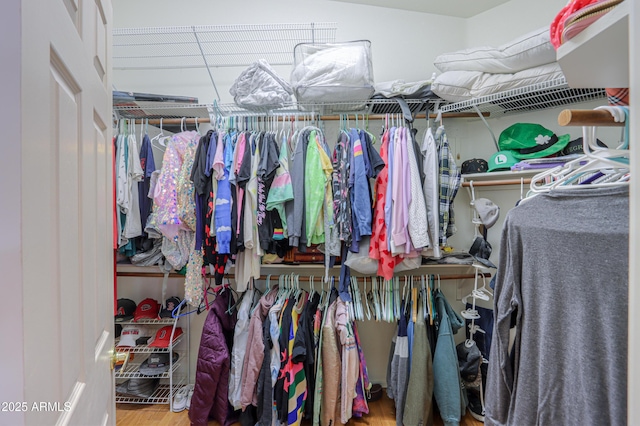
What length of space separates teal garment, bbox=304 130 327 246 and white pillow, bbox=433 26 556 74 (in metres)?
0.98

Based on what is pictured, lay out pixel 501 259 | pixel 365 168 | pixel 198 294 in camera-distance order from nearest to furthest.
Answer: pixel 501 259
pixel 365 168
pixel 198 294

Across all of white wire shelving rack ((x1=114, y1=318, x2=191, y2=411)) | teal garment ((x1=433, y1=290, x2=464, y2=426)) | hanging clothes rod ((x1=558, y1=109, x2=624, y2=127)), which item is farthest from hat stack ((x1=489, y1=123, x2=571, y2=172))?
white wire shelving rack ((x1=114, y1=318, x2=191, y2=411))

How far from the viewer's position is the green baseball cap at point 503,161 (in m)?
1.52

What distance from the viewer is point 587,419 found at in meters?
0.55

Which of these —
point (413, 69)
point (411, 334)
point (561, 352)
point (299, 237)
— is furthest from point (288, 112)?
point (561, 352)

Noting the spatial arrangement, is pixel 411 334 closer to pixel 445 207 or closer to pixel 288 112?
pixel 445 207

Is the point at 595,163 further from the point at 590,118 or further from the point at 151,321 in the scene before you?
the point at 151,321

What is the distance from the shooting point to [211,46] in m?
1.97

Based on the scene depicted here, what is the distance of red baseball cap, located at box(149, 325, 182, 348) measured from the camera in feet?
5.78

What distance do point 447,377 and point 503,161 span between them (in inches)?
51.7

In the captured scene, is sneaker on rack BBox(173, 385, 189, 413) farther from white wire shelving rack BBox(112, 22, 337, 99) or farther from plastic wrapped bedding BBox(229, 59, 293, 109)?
white wire shelving rack BBox(112, 22, 337, 99)

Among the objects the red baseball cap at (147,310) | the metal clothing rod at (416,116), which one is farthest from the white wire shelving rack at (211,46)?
the red baseball cap at (147,310)

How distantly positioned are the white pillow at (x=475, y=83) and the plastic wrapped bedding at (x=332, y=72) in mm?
444
